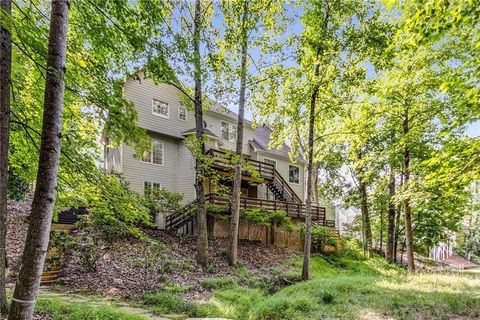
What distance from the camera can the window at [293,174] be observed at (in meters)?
23.3

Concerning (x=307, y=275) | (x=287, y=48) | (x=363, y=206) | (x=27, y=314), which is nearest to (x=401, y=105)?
(x=287, y=48)

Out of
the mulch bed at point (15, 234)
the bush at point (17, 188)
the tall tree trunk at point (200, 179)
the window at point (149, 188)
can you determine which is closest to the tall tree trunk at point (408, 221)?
the tall tree trunk at point (200, 179)

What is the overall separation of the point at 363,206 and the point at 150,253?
14541mm

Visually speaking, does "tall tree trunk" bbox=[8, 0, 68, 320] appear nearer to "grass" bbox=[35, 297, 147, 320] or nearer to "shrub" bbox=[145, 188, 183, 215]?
"grass" bbox=[35, 297, 147, 320]

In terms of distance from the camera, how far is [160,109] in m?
16.8

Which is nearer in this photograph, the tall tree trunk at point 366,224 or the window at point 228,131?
the tall tree trunk at point 366,224

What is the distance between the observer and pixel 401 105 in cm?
1123

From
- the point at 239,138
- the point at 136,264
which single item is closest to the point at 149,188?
the point at 239,138

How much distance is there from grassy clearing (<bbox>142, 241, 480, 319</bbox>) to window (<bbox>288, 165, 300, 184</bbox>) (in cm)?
1458

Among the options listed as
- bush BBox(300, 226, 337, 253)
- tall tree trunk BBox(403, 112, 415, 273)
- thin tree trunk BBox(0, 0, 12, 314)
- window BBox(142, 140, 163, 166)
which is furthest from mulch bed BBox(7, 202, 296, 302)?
tall tree trunk BBox(403, 112, 415, 273)

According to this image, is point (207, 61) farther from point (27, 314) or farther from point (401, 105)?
point (27, 314)

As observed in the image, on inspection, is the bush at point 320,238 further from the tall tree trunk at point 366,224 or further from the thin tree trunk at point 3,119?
the thin tree trunk at point 3,119

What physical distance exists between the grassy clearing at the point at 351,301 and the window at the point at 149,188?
7.18m

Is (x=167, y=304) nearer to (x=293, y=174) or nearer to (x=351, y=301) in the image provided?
(x=351, y=301)
